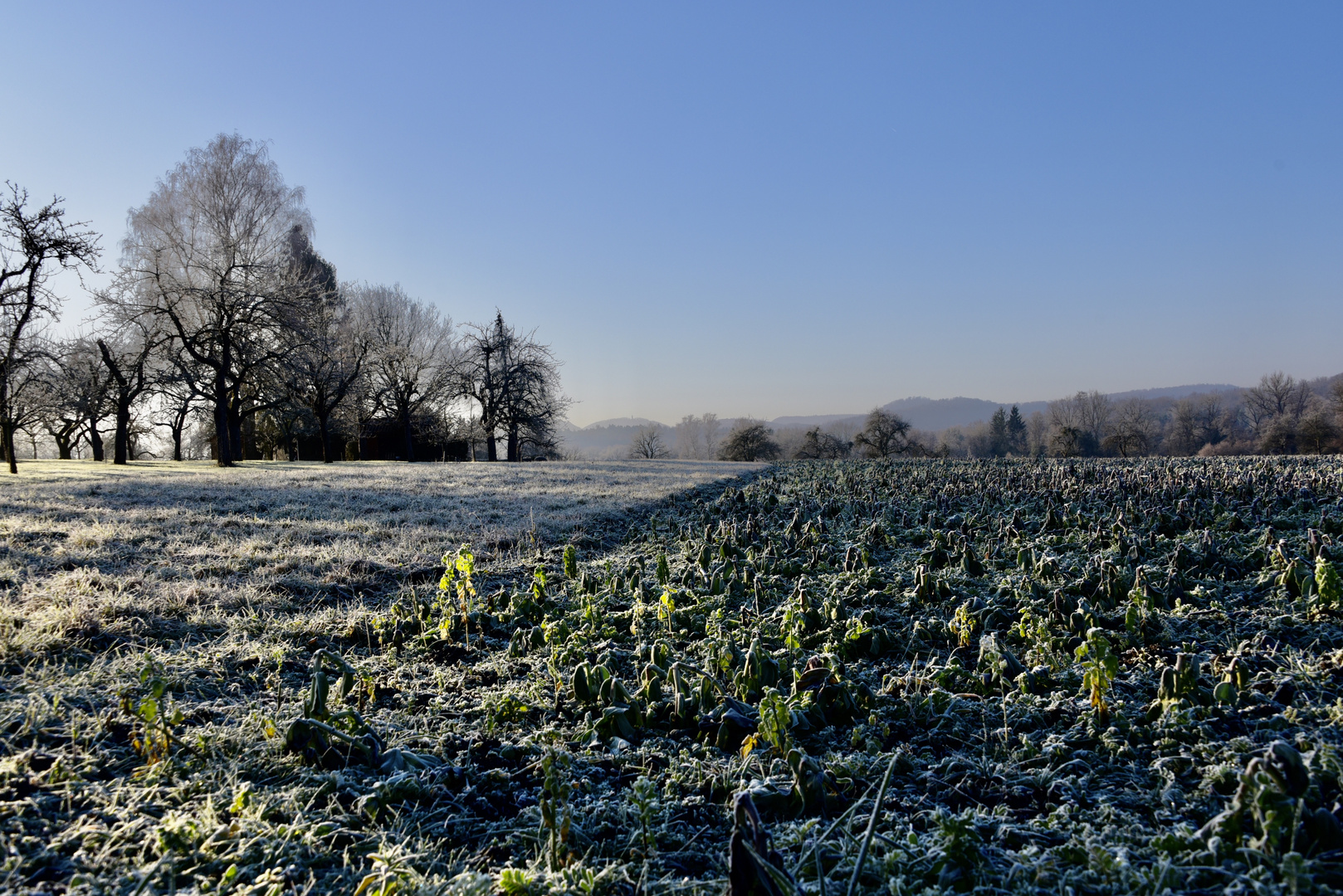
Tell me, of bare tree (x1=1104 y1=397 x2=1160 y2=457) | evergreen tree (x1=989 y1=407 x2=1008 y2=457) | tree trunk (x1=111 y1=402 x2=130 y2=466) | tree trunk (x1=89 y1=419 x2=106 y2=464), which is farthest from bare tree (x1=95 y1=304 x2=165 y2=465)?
evergreen tree (x1=989 y1=407 x2=1008 y2=457)

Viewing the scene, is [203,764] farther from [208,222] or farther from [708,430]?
[708,430]

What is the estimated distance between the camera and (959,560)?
4828 millimetres

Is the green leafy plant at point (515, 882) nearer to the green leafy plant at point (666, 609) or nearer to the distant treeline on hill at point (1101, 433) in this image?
the green leafy plant at point (666, 609)

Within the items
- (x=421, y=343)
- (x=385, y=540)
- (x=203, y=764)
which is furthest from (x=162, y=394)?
(x=203, y=764)

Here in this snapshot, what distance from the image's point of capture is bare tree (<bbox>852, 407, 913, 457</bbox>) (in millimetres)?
44938

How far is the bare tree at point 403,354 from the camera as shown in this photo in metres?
32.8

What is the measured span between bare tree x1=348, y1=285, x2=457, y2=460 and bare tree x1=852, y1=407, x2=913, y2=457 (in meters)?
28.9

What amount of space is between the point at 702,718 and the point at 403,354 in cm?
3403

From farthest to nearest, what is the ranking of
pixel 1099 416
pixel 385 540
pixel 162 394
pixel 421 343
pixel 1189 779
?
pixel 1099 416, pixel 421 343, pixel 162 394, pixel 385 540, pixel 1189 779

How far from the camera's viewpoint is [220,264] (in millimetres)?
20844

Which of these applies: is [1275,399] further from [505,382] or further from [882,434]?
[505,382]

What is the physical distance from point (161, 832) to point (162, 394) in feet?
106

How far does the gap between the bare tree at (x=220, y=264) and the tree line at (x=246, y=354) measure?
0.07 m

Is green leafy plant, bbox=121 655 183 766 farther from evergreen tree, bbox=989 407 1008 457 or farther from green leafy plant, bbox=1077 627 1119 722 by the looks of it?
evergreen tree, bbox=989 407 1008 457
